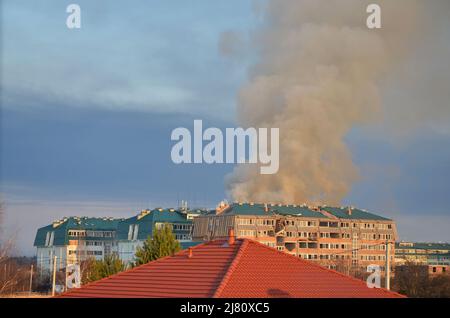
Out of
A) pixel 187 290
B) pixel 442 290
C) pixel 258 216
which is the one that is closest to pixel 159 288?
pixel 187 290

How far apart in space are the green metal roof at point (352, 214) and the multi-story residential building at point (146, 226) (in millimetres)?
20871

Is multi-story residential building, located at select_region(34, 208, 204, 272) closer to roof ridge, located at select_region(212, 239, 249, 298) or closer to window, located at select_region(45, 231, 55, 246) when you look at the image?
window, located at select_region(45, 231, 55, 246)

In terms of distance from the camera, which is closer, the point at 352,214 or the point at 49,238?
the point at 352,214

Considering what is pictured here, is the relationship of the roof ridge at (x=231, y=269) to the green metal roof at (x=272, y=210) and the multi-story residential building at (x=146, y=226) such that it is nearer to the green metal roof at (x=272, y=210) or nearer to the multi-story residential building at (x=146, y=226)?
the green metal roof at (x=272, y=210)

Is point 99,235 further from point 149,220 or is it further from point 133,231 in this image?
point 149,220

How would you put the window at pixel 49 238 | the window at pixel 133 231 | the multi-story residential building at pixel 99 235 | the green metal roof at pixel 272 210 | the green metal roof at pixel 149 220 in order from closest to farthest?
1. the green metal roof at pixel 272 210
2. the green metal roof at pixel 149 220
3. the multi-story residential building at pixel 99 235
4. the window at pixel 133 231
5. the window at pixel 49 238

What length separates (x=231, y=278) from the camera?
784 inches

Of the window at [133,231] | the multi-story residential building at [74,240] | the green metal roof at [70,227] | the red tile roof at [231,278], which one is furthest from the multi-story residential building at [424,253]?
the red tile roof at [231,278]

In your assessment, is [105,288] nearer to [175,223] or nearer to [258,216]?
[258,216]

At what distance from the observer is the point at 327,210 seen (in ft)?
387

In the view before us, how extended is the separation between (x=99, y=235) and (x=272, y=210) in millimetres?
35097

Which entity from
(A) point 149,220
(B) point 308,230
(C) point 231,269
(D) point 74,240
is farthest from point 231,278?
(D) point 74,240

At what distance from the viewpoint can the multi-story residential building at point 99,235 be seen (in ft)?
Answer: 384
